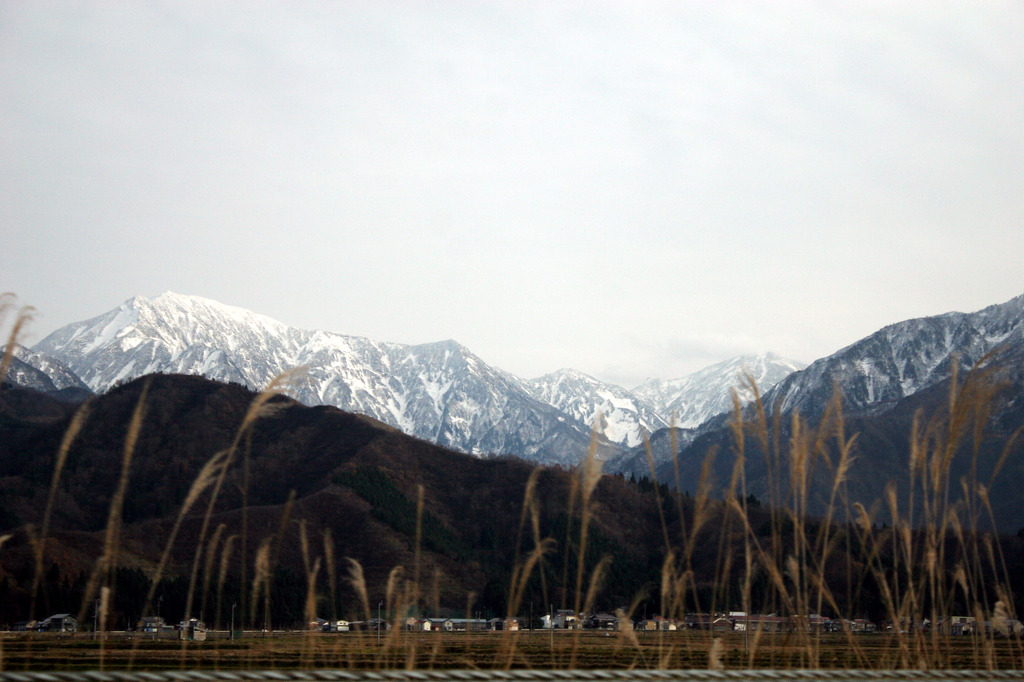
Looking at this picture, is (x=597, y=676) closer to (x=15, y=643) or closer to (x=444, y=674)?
(x=444, y=674)

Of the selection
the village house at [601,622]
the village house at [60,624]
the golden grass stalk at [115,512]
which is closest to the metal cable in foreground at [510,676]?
the golden grass stalk at [115,512]

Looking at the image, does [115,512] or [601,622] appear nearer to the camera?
[115,512]

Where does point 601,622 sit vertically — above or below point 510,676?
below

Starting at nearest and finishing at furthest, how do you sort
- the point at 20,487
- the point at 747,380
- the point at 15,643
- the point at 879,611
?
the point at 747,380 → the point at 15,643 → the point at 879,611 → the point at 20,487

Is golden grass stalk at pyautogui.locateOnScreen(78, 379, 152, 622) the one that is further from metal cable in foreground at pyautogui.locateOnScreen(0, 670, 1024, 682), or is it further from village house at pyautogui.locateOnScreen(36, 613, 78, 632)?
village house at pyautogui.locateOnScreen(36, 613, 78, 632)

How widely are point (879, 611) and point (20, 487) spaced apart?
15962cm

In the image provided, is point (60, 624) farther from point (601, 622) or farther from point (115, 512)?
point (115, 512)

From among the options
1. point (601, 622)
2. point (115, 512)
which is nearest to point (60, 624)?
point (601, 622)

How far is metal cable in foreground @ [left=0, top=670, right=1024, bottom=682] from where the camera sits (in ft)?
35.0

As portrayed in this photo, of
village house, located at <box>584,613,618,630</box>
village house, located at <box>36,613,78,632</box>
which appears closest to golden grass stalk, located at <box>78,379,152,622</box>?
village house, located at <box>36,613,78,632</box>

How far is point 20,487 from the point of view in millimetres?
189750

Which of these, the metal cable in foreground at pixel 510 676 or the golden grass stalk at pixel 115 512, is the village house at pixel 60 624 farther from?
the golden grass stalk at pixel 115 512

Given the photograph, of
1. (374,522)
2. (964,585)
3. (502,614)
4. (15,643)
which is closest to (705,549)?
(502,614)

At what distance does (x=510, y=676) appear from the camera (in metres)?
12.0
